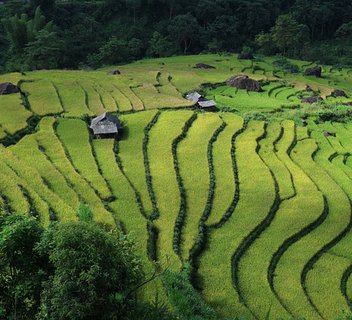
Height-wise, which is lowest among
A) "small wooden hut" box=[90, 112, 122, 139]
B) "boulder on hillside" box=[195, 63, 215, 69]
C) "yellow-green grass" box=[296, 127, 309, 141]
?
"boulder on hillside" box=[195, 63, 215, 69]

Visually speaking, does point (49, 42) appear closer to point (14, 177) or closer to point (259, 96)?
Result: point (259, 96)

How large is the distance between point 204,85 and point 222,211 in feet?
79.6

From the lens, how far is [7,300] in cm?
1103

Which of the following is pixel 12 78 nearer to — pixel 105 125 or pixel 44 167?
pixel 105 125

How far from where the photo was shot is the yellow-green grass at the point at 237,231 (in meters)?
15.8

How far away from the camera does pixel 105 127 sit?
2780 centimetres

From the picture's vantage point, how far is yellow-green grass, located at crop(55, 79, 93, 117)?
31.7 meters

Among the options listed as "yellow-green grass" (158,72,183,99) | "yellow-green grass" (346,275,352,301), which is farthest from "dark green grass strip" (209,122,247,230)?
"yellow-green grass" (158,72,183,99)

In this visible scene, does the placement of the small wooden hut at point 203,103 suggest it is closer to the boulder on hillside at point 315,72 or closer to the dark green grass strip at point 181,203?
the dark green grass strip at point 181,203

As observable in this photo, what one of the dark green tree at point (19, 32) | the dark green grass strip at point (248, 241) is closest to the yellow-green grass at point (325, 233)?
the dark green grass strip at point (248, 241)

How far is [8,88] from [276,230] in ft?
80.4

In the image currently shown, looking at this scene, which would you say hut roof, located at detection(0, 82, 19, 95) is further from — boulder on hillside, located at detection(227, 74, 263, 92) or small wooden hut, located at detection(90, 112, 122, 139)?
boulder on hillside, located at detection(227, 74, 263, 92)

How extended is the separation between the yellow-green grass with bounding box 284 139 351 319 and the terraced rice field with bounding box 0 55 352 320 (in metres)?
0.06

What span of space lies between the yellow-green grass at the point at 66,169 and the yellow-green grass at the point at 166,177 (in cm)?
246
